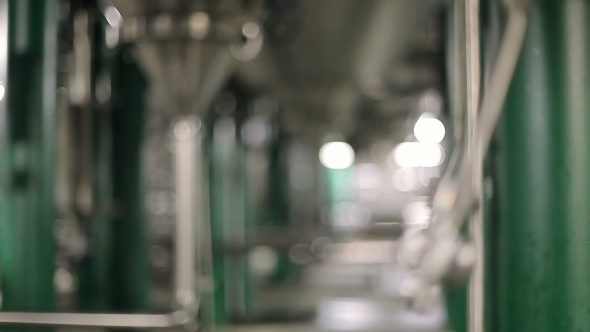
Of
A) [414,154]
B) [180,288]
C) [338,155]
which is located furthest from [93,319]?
[414,154]

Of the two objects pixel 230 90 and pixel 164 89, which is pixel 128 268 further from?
pixel 230 90

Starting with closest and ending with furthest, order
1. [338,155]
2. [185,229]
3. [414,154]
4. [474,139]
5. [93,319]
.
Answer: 1. [474,139]
2. [93,319]
3. [185,229]
4. [338,155]
5. [414,154]

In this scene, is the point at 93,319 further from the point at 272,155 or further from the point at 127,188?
the point at 272,155

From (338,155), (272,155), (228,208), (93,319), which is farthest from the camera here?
(338,155)

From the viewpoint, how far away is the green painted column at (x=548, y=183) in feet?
2.33

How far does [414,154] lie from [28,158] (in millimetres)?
6766

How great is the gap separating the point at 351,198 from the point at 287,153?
366 cm

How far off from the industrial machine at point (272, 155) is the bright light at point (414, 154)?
173 centimetres

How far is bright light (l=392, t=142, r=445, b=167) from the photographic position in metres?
6.96

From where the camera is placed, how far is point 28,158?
1291mm

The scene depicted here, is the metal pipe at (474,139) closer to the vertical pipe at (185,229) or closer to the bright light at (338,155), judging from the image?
the vertical pipe at (185,229)

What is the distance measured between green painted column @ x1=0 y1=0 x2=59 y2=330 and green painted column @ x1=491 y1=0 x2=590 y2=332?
3.12ft

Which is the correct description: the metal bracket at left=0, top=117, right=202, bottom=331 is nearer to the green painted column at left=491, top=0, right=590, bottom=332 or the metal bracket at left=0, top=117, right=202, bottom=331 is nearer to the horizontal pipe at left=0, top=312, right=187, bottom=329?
the horizontal pipe at left=0, top=312, right=187, bottom=329

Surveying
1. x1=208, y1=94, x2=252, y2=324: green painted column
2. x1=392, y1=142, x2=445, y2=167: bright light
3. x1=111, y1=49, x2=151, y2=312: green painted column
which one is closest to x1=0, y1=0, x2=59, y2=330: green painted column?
x1=111, y1=49, x2=151, y2=312: green painted column
